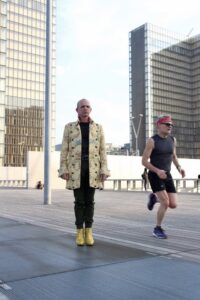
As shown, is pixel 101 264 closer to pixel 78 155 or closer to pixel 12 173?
pixel 78 155

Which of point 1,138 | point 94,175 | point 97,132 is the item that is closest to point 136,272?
point 94,175

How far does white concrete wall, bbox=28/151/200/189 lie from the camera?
2870 centimetres

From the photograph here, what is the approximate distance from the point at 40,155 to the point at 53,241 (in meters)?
23.3

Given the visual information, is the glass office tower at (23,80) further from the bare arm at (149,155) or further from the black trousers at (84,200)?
the black trousers at (84,200)

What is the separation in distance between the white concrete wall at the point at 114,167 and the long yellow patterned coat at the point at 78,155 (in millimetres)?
23078

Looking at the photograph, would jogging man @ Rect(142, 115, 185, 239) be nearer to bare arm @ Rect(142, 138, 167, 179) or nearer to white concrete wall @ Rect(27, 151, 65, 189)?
bare arm @ Rect(142, 138, 167, 179)

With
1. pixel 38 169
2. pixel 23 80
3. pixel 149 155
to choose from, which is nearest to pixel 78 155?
pixel 149 155

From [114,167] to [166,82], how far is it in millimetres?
102259

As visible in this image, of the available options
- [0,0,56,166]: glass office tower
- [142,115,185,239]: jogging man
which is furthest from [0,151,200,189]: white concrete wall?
[0,0,56,166]: glass office tower

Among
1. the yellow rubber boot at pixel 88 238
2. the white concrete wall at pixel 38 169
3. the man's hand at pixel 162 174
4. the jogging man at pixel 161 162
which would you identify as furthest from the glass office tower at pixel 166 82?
the yellow rubber boot at pixel 88 238

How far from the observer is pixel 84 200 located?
551 cm

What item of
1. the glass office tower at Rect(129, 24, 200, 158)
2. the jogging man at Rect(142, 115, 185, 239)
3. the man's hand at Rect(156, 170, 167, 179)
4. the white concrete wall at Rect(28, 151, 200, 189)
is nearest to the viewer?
the man's hand at Rect(156, 170, 167, 179)

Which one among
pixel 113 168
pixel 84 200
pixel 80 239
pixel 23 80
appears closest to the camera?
pixel 80 239

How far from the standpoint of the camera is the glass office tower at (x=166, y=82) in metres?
125
